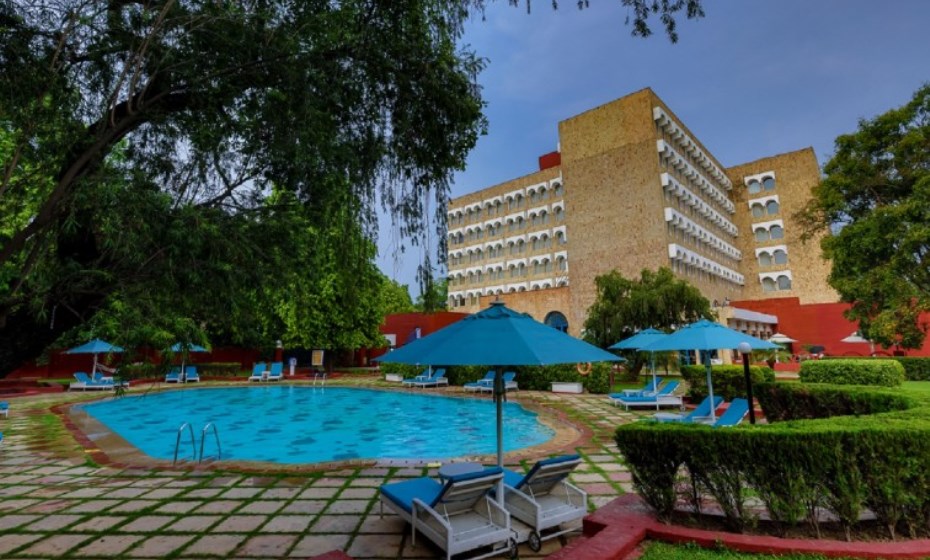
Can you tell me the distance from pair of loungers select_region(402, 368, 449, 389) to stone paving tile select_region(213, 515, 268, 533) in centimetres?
1672

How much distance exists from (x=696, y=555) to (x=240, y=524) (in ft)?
14.0

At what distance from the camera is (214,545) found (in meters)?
4.21

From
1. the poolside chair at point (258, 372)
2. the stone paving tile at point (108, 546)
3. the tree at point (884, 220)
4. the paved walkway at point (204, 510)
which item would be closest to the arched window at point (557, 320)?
the tree at point (884, 220)

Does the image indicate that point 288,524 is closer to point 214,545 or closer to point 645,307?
point 214,545

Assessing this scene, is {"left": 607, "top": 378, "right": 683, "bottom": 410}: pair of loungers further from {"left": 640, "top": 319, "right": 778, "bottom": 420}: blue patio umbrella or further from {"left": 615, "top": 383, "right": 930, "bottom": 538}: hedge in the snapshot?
{"left": 615, "top": 383, "right": 930, "bottom": 538}: hedge

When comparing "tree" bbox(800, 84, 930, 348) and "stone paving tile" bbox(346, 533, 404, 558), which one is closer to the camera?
"stone paving tile" bbox(346, 533, 404, 558)

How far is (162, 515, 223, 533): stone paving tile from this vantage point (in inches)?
181

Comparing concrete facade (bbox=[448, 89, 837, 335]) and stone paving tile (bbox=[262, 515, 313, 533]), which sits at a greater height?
concrete facade (bbox=[448, 89, 837, 335])

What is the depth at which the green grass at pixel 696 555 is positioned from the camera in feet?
11.3

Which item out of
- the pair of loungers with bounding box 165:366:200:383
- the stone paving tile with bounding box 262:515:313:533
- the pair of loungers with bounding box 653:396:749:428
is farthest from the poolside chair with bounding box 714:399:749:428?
the pair of loungers with bounding box 165:366:200:383

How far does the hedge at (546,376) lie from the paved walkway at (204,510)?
944cm

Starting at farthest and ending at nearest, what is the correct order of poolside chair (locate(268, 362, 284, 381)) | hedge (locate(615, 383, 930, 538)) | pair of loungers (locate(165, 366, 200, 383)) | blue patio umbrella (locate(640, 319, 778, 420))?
poolside chair (locate(268, 362, 284, 381)) → pair of loungers (locate(165, 366, 200, 383)) → blue patio umbrella (locate(640, 319, 778, 420)) → hedge (locate(615, 383, 930, 538))

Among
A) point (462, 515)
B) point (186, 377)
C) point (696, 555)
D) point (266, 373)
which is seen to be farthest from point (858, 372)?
point (186, 377)

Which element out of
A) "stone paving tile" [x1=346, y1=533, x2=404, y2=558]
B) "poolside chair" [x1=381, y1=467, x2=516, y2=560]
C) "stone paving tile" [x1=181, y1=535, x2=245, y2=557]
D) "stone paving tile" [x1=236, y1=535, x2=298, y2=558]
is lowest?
"stone paving tile" [x1=346, y1=533, x2=404, y2=558]
